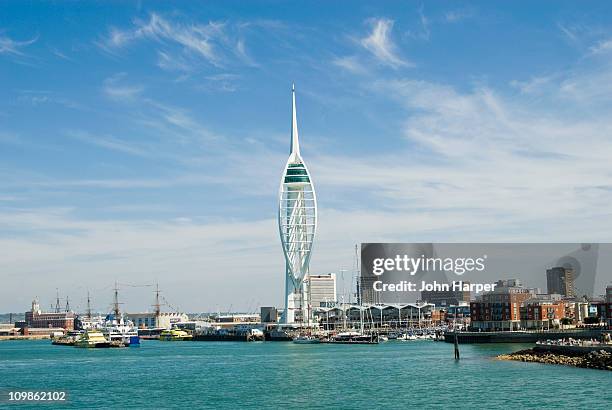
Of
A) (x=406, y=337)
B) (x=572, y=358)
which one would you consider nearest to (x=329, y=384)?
(x=572, y=358)

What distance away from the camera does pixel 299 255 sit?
178m

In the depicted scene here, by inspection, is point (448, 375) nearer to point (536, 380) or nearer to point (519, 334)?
point (536, 380)

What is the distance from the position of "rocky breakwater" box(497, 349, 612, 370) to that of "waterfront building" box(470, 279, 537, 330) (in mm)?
54417

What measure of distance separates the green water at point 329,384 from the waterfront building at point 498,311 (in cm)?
4867

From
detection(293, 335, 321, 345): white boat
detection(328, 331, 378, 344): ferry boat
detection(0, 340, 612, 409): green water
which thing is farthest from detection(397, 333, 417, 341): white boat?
detection(0, 340, 612, 409): green water

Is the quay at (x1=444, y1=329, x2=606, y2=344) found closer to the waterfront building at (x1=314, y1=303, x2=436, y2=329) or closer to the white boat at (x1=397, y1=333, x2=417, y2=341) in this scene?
the white boat at (x1=397, y1=333, x2=417, y2=341)

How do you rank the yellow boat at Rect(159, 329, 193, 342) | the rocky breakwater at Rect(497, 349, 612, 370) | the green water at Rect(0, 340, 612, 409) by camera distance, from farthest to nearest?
the yellow boat at Rect(159, 329, 193, 342) < the rocky breakwater at Rect(497, 349, 612, 370) < the green water at Rect(0, 340, 612, 409)

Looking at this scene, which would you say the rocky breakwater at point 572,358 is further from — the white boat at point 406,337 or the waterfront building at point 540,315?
the white boat at point 406,337

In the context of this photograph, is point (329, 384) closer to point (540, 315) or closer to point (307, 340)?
point (540, 315)

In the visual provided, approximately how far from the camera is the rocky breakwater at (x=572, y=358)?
200 ft

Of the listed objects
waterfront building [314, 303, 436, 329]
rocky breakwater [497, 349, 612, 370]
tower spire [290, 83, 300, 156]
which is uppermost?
tower spire [290, 83, 300, 156]

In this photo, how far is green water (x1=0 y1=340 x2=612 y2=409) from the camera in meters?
46.7

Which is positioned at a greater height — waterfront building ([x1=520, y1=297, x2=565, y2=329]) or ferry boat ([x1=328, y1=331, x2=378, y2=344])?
waterfront building ([x1=520, y1=297, x2=565, y2=329])

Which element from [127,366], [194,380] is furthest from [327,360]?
[194,380]
